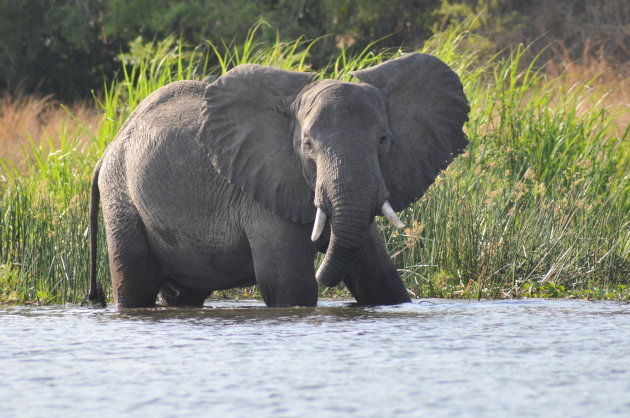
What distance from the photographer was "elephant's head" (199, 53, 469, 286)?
256 inches

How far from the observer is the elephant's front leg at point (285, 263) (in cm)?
692

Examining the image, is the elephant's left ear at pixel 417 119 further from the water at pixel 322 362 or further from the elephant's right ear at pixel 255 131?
the water at pixel 322 362

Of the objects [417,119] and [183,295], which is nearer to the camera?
[417,119]

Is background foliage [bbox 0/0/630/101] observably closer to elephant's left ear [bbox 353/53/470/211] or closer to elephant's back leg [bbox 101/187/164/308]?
elephant's back leg [bbox 101/187/164/308]

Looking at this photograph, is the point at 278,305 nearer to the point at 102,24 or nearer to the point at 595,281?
the point at 595,281

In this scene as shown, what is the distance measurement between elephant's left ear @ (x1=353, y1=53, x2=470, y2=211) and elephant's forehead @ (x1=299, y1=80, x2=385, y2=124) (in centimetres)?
29

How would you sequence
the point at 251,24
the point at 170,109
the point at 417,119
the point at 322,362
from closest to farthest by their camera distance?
the point at 322,362 → the point at 417,119 → the point at 170,109 → the point at 251,24

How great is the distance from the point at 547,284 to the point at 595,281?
1.67 feet

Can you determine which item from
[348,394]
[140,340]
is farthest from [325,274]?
[348,394]

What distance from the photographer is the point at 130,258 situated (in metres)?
7.84

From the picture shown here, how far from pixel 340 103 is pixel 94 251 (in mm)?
2273

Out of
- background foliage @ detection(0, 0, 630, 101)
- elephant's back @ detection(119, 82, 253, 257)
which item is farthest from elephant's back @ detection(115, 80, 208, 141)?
background foliage @ detection(0, 0, 630, 101)

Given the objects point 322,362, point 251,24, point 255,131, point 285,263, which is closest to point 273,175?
point 255,131

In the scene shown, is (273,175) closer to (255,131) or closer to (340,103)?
(255,131)
